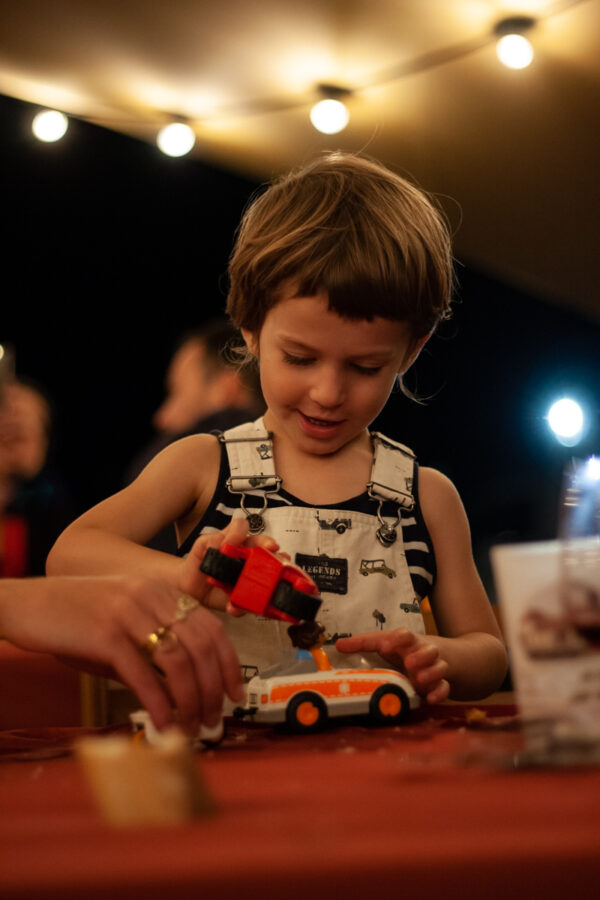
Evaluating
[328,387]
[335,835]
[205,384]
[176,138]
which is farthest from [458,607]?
[176,138]

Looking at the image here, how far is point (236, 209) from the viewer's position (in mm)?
5105

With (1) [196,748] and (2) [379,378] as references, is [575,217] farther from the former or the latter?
(1) [196,748]

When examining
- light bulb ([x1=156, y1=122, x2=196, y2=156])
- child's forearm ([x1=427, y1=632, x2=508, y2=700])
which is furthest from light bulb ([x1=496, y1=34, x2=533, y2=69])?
child's forearm ([x1=427, y1=632, x2=508, y2=700])

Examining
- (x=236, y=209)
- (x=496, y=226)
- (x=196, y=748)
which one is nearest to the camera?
(x=196, y=748)

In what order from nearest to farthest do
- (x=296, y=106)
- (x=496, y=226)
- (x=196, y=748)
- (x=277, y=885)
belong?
(x=277, y=885), (x=196, y=748), (x=296, y=106), (x=496, y=226)

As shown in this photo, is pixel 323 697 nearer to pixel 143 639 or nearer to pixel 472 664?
pixel 143 639

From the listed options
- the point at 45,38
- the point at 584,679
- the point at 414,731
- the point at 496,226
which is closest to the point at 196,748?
the point at 414,731

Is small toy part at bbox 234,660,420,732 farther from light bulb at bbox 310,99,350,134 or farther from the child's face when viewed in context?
light bulb at bbox 310,99,350,134

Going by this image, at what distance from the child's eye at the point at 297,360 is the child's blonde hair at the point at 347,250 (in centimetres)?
7

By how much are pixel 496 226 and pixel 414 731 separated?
13.4 feet

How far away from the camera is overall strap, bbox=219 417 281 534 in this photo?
1.27 metres

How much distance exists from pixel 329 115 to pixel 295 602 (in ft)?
11.8

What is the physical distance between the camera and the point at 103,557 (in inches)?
41.6

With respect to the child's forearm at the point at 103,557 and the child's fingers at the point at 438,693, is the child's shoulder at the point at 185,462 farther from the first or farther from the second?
the child's fingers at the point at 438,693
